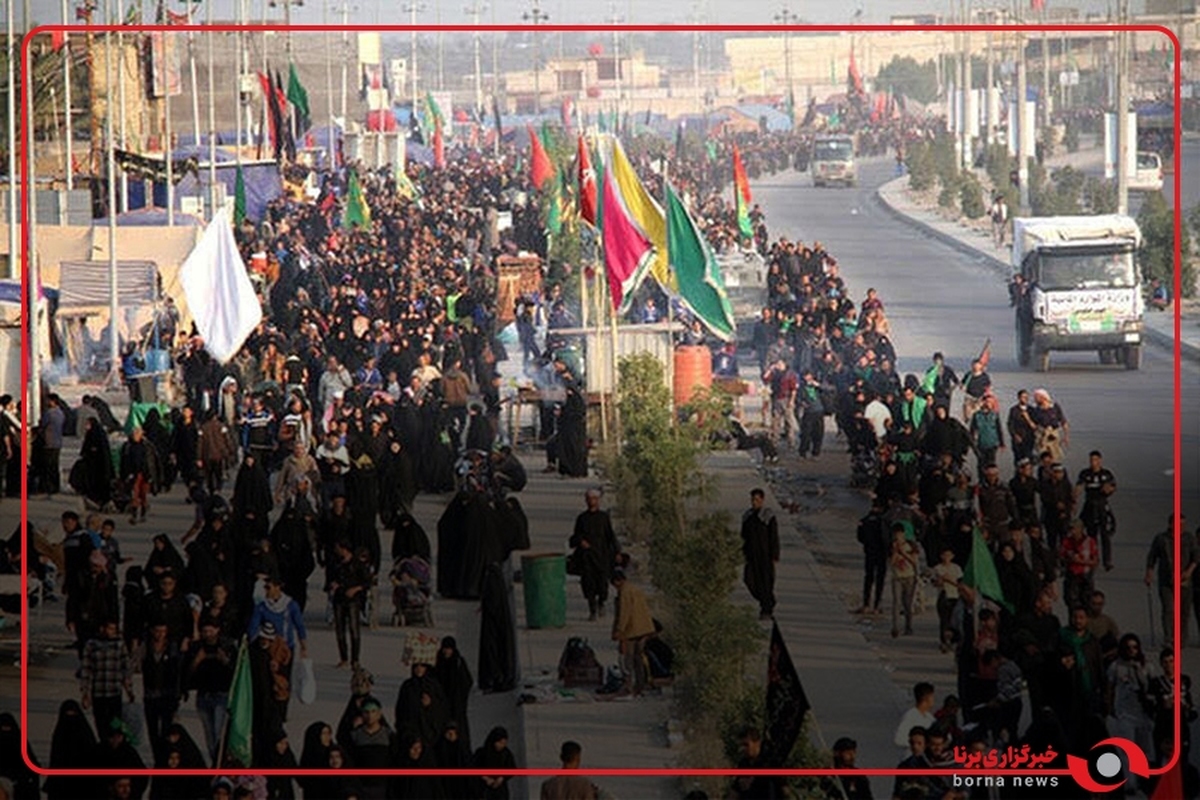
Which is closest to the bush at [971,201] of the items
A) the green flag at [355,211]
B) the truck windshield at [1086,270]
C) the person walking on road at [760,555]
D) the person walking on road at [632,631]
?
the green flag at [355,211]

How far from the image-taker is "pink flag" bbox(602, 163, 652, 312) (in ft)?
76.5

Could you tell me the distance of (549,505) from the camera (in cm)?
2072

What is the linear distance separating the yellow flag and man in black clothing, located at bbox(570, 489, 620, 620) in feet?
24.3

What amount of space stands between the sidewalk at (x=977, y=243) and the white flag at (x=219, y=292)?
30.4 ft

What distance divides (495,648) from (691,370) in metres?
10.2

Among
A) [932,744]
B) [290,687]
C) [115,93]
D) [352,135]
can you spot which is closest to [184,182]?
[115,93]

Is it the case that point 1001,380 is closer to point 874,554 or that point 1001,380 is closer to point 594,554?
point 874,554

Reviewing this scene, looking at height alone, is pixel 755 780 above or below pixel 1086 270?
below

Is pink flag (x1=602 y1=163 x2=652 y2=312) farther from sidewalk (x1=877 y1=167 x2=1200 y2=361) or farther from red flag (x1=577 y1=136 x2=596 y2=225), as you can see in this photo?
sidewalk (x1=877 y1=167 x2=1200 y2=361)

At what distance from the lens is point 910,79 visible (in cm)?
8769

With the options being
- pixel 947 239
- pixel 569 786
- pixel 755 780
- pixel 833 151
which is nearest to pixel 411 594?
pixel 569 786

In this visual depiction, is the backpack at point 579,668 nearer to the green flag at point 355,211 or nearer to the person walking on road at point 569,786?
the person walking on road at point 569,786

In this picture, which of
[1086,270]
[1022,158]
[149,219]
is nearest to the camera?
[1086,270]

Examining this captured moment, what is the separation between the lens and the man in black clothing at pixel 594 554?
651 inches
